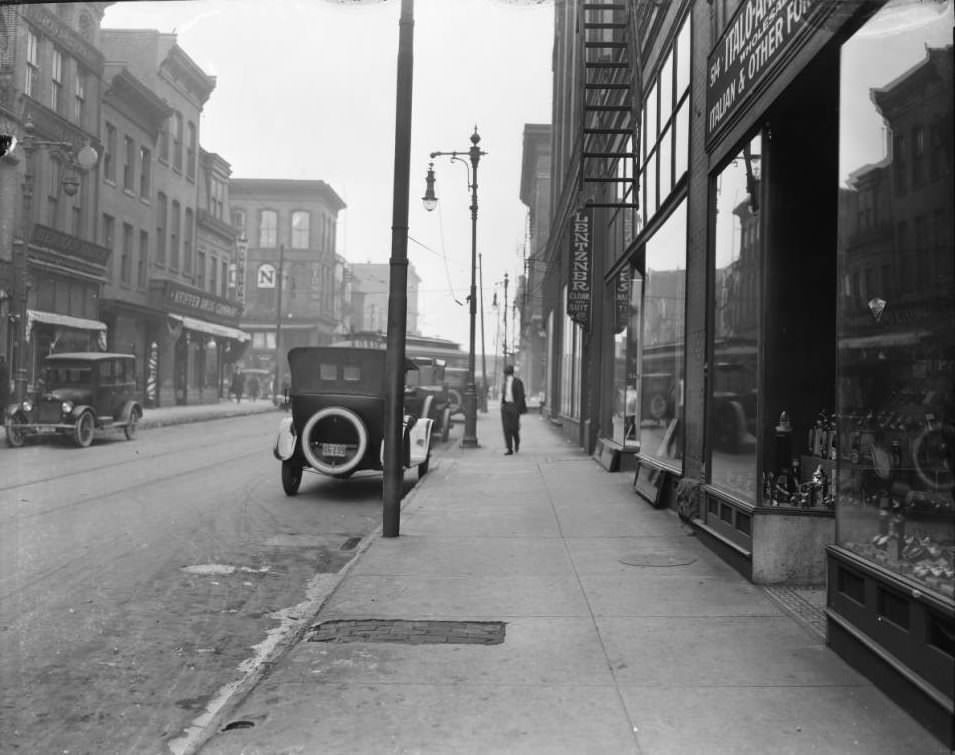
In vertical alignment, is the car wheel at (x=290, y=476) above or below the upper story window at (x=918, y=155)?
below

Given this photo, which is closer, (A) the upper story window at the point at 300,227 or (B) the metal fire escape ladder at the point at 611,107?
(B) the metal fire escape ladder at the point at 611,107

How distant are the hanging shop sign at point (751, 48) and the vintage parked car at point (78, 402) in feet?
52.9

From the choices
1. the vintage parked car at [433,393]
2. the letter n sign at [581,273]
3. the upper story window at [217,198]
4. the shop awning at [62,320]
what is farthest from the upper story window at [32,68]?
the upper story window at [217,198]

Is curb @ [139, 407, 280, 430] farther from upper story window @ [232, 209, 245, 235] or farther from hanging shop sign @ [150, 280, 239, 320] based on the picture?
upper story window @ [232, 209, 245, 235]

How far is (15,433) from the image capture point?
19531 mm

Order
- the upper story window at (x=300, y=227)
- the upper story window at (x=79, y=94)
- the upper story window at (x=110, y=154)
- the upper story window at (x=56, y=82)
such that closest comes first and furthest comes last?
1. the upper story window at (x=56, y=82)
2. the upper story window at (x=79, y=94)
3. the upper story window at (x=110, y=154)
4. the upper story window at (x=300, y=227)

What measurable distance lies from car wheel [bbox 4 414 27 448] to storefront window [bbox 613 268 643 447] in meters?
12.7

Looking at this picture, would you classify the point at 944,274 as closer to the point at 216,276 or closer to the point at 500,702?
the point at 500,702

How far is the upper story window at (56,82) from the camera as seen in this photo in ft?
97.6

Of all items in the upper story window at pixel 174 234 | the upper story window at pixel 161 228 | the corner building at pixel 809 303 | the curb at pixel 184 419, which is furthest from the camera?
the upper story window at pixel 174 234

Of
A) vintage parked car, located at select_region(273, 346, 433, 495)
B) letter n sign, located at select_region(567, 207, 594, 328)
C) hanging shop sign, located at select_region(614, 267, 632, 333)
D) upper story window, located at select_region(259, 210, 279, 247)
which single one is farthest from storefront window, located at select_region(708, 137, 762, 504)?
upper story window, located at select_region(259, 210, 279, 247)

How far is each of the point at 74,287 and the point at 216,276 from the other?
18.8m

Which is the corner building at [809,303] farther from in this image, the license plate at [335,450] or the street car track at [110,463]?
the street car track at [110,463]

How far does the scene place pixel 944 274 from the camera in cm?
421
